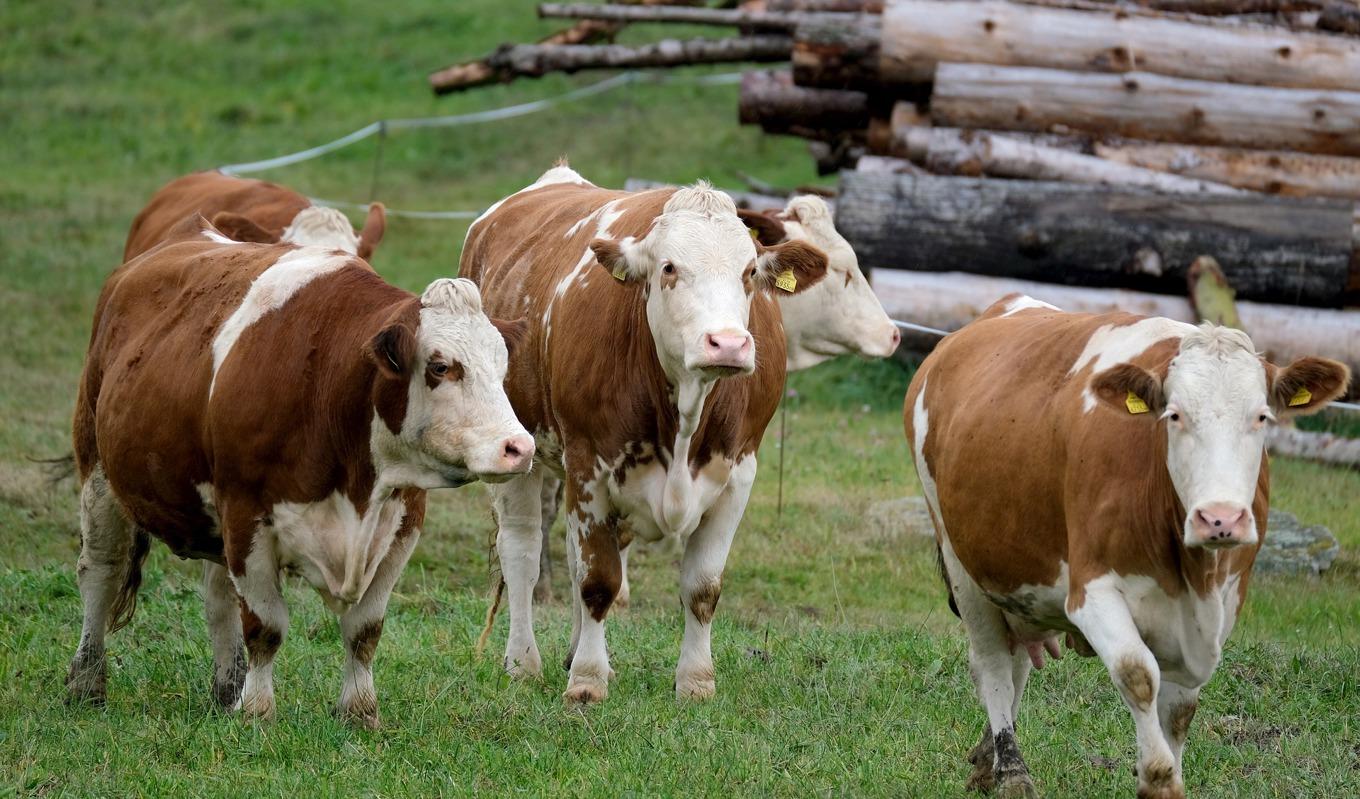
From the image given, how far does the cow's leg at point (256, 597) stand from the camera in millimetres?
5852

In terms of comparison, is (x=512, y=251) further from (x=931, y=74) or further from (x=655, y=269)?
(x=931, y=74)

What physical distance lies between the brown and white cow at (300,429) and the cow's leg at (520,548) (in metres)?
1.36

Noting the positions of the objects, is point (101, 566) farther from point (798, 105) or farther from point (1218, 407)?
point (798, 105)

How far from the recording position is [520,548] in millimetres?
7789

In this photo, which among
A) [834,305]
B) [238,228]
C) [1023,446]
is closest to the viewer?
[1023,446]

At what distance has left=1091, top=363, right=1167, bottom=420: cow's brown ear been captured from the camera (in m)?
4.88

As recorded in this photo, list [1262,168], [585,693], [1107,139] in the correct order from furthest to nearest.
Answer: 1. [1107,139]
2. [1262,168]
3. [585,693]

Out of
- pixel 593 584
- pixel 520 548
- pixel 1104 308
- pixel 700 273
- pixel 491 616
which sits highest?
pixel 700 273

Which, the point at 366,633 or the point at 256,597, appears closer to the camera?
the point at 256,597

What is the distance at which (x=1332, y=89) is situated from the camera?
13109 mm

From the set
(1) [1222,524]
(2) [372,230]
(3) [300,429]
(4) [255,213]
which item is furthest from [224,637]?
(4) [255,213]

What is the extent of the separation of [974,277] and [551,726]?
24.1 feet

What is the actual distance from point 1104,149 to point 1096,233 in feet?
4.03

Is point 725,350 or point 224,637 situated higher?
point 725,350
